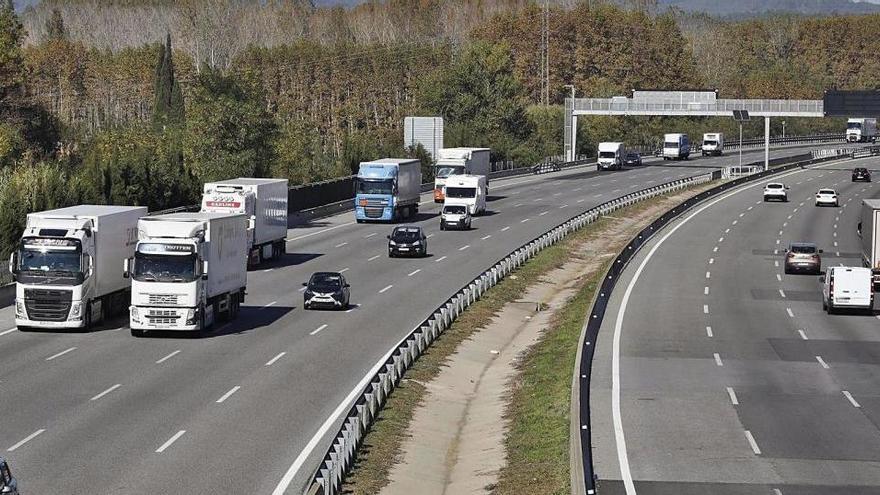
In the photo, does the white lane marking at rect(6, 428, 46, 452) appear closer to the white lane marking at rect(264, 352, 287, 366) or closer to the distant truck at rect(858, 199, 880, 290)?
the white lane marking at rect(264, 352, 287, 366)

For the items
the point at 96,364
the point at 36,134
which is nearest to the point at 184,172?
the point at 36,134

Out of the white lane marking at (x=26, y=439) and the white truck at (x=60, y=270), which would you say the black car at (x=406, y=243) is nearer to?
the white truck at (x=60, y=270)

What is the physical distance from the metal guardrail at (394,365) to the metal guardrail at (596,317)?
178 inches

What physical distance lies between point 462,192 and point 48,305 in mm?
50516

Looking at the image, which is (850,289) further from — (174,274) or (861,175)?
(861,175)

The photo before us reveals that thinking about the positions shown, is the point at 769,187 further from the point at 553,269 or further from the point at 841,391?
the point at 841,391

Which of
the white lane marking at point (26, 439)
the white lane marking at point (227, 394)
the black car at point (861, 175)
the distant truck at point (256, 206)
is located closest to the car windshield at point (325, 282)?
the distant truck at point (256, 206)

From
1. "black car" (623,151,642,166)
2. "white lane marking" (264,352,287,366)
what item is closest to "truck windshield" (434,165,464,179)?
"black car" (623,151,642,166)

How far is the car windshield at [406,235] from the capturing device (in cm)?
7125

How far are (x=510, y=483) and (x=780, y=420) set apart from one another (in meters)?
8.73

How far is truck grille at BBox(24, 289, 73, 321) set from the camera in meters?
45.0

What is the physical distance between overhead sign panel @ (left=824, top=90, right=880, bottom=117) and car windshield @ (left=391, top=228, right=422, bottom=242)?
290 ft

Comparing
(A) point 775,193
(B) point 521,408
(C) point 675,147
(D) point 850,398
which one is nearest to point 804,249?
(D) point 850,398

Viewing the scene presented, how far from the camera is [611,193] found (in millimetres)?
117438
